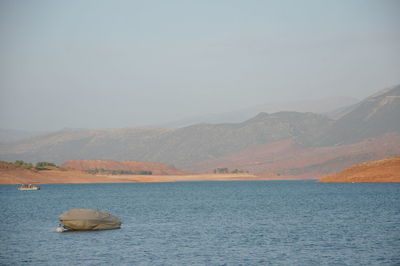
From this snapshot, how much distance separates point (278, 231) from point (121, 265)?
2037cm

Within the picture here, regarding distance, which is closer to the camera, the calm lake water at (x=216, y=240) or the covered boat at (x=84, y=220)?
the calm lake water at (x=216, y=240)

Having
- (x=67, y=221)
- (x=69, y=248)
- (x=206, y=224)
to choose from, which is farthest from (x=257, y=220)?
(x=69, y=248)

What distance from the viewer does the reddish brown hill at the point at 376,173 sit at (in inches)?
6708

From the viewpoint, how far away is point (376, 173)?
575 feet

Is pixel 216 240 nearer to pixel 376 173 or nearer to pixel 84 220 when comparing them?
pixel 84 220

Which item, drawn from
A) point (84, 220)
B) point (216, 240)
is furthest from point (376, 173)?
point (84, 220)

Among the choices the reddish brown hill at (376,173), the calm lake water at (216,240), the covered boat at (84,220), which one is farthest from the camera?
the reddish brown hill at (376,173)

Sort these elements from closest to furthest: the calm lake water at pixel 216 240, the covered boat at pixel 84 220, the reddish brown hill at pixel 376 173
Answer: the calm lake water at pixel 216 240 → the covered boat at pixel 84 220 → the reddish brown hill at pixel 376 173

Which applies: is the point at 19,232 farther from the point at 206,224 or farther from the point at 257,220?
the point at 257,220

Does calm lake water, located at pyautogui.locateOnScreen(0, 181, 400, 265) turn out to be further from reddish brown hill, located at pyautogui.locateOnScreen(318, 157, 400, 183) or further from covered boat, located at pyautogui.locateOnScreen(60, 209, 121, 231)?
reddish brown hill, located at pyautogui.locateOnScreen(318, 157, 400, 183)

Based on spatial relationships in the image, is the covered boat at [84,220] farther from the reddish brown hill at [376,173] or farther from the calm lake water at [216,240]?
the reddish brown hill at [376,173]

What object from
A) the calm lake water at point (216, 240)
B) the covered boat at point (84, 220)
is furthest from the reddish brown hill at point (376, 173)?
the covered boat at point (84, 220)

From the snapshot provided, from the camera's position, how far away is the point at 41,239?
162 ft

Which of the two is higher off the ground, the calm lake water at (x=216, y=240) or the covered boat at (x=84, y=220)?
the covered boat at (x=84, y=220)
